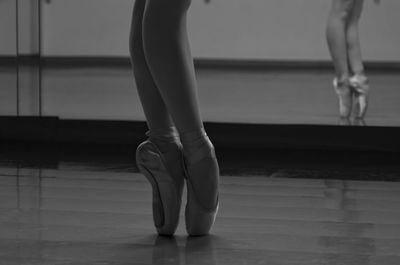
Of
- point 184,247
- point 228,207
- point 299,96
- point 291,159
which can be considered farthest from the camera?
point 299,96

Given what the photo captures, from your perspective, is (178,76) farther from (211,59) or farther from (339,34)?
(211,59)

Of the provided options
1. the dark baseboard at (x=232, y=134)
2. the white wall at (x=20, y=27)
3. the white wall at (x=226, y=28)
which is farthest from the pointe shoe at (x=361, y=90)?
the white wall at (x=20, y=27)

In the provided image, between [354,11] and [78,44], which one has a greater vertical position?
[354,11]

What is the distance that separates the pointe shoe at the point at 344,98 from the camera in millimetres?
3523

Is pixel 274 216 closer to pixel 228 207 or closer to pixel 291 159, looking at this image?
pixel 228 207

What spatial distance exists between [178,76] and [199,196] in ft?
0.70

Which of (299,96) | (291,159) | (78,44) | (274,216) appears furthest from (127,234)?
(299,96)

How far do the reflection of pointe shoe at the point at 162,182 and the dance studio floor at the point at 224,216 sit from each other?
4cm

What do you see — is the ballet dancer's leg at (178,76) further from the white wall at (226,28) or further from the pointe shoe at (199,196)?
the white wall at (226,28)

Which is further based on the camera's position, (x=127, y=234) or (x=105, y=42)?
(x=105, y=42)

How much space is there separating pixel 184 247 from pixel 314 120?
210 cm

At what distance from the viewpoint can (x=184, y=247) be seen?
1495mm

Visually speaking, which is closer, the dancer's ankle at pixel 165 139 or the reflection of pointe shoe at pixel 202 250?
the reflection of pointe shoe at pixel 202 250

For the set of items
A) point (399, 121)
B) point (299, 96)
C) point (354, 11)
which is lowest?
point (299, 96)
